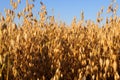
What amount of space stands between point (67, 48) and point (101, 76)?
55cm

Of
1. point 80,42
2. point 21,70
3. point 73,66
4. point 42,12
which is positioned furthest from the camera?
point 42,12

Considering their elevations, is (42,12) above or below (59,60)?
above

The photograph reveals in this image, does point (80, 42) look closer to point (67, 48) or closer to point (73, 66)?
point (67, 48)

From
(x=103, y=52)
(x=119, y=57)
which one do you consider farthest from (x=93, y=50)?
(x=119, y=57)

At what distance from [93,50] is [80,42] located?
322 mm

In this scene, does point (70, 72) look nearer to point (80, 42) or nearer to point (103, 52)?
point (103, 52)

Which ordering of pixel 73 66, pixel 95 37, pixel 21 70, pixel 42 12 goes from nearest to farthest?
pixel 21 70 < pixel 73 66 < pixel 95 37 < pixel 42 12

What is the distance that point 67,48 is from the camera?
2523 millimetres

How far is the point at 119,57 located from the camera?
2.48 meters

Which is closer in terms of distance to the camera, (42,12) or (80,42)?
(80,42)

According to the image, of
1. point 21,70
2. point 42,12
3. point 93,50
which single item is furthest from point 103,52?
point 42,12

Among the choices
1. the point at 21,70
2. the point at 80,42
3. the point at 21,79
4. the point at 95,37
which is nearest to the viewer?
the point at 21,79

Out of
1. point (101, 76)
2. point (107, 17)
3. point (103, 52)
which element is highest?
point (107, 17)

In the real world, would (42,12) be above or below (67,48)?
above
